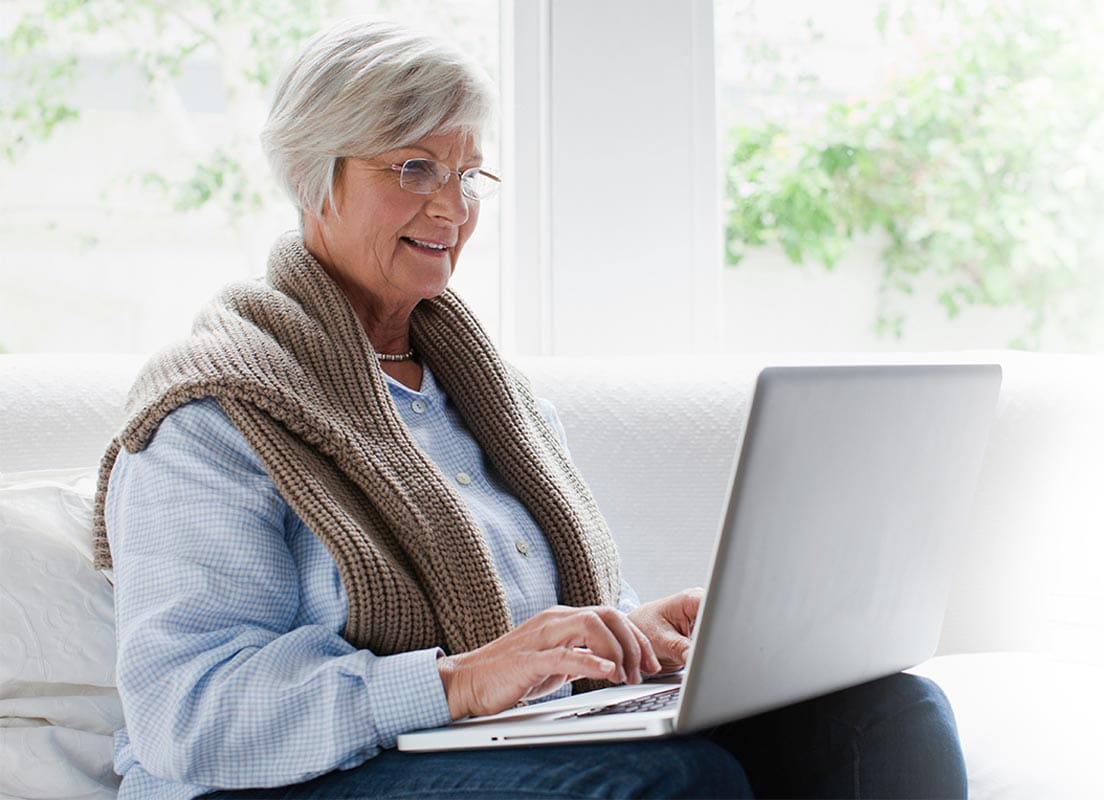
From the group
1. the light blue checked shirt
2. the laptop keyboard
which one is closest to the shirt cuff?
the light blue checked shirt

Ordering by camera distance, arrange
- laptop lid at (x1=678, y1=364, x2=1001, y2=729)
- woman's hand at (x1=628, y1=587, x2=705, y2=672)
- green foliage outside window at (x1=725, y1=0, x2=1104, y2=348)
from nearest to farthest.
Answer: laptop lid at (x1=678, y1=364, x2=1001, y2=729), woman's hand at (x1=628, y1=587, x2=705, y2=672), green foliage outside window at (x1=725, y1=0, x2=1104, y2=348)

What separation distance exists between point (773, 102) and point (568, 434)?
101 cm

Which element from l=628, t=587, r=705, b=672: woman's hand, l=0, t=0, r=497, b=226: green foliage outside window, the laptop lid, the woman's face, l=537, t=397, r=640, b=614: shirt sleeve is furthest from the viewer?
l=0, t=0, r=497, b=226: green foliage outside window

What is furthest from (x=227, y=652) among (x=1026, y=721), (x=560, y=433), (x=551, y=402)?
(x=1026, y=721)

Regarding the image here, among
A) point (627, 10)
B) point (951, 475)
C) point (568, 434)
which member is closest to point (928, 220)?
→ point (627, 10)

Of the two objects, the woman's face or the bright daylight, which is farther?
the woman's face

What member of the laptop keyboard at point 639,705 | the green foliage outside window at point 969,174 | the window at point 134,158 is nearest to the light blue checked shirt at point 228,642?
the laptop keyboard at point 639,705

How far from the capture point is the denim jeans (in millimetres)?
1016

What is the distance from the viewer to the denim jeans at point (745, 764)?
1016 mm

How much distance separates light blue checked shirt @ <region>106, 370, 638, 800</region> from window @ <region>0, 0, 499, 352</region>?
3.89 ft

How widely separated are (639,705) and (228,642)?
1.21 feet

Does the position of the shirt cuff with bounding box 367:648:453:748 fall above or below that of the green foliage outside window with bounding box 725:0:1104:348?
below

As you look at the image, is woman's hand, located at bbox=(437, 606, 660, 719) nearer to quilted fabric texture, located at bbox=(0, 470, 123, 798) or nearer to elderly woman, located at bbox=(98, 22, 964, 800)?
elderly woman, located at bbox=(98, 22, 964, 800)

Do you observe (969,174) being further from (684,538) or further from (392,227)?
(392,227)
